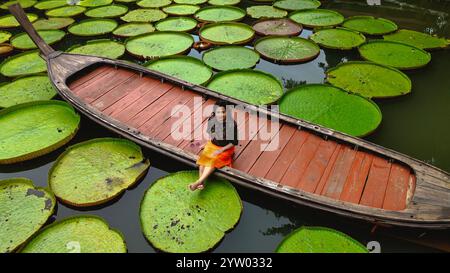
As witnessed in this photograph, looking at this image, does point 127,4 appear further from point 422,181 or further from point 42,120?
point 422,181

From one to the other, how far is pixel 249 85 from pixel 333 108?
57.0 inches

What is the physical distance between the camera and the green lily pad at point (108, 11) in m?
7.86

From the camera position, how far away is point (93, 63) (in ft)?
17.0

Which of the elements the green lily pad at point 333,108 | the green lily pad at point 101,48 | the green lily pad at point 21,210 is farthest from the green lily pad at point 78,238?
the green lily pad at point 101,48

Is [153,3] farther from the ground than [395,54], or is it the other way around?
[153,3]

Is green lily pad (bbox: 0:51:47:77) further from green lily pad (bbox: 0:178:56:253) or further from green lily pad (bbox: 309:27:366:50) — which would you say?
green lily pad (bbox: 309:27:366:50)

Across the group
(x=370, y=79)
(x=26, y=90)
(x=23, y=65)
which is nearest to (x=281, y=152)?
(x=370, y=79)

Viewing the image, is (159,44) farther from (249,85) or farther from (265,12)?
(265,12)

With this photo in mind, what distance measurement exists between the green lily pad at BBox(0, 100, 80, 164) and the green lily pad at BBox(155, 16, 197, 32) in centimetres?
346

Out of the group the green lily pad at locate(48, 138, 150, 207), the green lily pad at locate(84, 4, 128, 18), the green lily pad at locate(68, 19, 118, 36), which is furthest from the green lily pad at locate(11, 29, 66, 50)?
the green lily pad at locate(48, 138, 150, 207)

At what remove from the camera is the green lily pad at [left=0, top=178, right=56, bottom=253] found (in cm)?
304

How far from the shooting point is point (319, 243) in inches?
117

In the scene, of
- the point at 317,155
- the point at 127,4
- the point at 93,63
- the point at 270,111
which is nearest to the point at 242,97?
the point at 270,111

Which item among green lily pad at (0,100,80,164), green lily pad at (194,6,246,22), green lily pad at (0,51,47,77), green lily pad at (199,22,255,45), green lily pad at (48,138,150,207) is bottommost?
green lily pad at (48,138,150,207)
